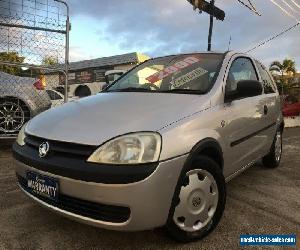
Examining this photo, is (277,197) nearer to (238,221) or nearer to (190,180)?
(238,221)

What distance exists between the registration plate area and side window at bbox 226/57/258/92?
1.76 metres

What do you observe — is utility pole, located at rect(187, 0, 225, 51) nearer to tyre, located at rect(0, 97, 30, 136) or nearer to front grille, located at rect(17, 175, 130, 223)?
tyre, located at rect(0, 97, 30, 136)

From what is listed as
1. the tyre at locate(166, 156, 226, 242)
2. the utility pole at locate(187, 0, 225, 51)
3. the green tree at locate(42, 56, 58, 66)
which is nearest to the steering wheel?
the tyre at locate(166, 156, 226, 242)

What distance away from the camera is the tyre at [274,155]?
529cm

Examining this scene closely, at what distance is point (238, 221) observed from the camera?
336 centimetres

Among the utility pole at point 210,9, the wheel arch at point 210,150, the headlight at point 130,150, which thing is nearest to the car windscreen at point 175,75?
the wheel arch at point 210,150

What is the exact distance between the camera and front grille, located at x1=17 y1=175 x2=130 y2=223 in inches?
98.6

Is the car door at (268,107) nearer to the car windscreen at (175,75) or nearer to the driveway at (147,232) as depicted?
the driveway at (147,232)

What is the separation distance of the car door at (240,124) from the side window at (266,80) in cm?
42

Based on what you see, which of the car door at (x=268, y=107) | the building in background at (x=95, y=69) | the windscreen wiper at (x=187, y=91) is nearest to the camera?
the windscreen wiper at (x=187, y=91)

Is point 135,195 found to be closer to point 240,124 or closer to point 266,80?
point 240,124

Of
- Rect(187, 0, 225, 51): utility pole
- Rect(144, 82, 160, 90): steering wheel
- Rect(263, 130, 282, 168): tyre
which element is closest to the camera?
Rect(144, 82, 160, 90): steering wheel

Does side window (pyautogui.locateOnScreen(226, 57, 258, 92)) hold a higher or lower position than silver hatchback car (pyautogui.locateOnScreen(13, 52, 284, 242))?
higher

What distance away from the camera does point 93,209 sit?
2559 mm
